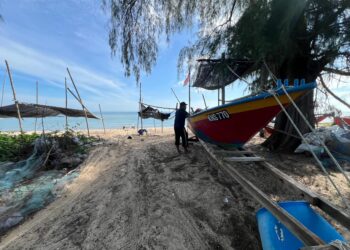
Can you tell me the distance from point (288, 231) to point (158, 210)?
1635 millimetres

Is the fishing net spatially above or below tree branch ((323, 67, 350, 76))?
below

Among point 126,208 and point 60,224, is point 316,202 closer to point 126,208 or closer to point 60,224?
point 126,208

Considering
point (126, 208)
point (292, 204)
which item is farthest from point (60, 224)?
point (292, 204)

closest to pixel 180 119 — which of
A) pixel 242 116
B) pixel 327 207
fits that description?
pixel 242 116

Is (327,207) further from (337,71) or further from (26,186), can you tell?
(26,186)

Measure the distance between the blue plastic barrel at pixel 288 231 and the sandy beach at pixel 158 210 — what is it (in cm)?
34

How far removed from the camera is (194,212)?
125 inches

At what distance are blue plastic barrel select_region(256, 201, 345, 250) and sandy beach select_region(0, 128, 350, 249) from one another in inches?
13.2

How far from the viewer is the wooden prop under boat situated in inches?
142

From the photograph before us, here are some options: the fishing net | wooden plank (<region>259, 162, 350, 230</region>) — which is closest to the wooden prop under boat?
wooden plank (<region>259, 162, 350, 230</region>)

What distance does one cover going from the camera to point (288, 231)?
7.33 ft

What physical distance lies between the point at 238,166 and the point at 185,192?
4.82 feet

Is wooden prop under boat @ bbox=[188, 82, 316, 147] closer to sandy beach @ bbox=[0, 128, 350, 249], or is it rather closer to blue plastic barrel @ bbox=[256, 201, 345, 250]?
sandy beach @ bbox=[0, 128, 350, 249]

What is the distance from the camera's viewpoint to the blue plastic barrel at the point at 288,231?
7.16 feet
